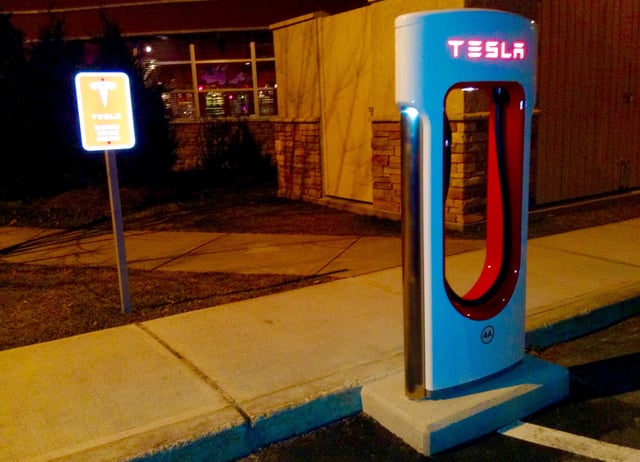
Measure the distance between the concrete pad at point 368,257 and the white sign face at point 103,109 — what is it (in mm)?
2506

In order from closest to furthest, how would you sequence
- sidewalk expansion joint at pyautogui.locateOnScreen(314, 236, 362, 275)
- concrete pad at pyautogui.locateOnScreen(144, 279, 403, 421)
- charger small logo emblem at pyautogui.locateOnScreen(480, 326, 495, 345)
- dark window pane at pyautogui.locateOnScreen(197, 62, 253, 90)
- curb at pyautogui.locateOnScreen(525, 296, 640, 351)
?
1. charger small logo emblem at pyautogui.locateOnScreen(480, 326, 495, 345)
2. concrete pad at pyautogui.locateOnScreen(144, 279, 403, 421)
3. curb at pyautogui.locateOnScreen(525, 296, 640, 351)
4. sidewalk expansion joint at pyautogui.locateOnScreen(314, 236, 362, 275)
5. dark window pane at pyautogui.locateOnScreen(197, 62, 253, 90)

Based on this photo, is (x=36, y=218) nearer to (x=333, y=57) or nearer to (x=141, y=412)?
(x=333, y=57)

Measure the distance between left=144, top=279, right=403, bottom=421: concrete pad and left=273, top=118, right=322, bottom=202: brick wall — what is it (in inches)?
187

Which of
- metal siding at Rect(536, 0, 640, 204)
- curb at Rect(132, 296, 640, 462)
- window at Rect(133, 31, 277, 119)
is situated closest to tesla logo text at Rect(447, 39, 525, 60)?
curb at Rect(132, 296, 640, 462)

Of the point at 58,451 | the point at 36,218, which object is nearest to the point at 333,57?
the point at 36,218

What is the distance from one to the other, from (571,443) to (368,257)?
362cm

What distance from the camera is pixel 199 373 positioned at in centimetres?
411

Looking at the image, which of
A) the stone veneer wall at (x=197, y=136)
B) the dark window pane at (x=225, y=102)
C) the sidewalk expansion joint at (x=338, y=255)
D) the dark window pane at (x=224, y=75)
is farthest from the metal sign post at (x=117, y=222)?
the dark window pane at (x=224, y=75)

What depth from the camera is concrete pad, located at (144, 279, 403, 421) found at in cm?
386

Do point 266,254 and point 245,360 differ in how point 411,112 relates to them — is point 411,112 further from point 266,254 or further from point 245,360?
point 266,254

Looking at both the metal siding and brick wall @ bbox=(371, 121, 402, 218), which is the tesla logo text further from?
the metal siding

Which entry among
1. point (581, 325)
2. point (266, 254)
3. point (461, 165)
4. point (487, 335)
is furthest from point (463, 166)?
point (487, 335)

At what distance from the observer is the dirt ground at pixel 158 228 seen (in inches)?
211

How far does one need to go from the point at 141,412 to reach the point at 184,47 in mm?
14706
